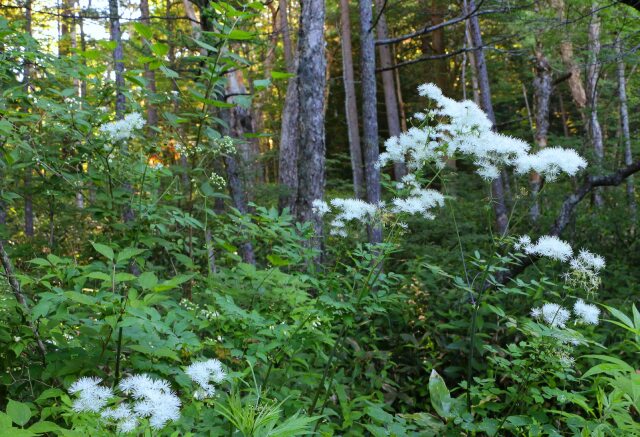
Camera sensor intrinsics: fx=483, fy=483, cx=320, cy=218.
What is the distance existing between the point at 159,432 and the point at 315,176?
3.93 m

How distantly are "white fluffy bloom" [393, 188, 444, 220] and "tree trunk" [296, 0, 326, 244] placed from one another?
265 centimetres

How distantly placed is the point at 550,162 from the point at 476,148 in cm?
35

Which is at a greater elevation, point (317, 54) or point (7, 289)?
point (317, 54)

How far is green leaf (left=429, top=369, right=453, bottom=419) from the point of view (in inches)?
95.8

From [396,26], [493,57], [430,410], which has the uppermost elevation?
[396,26]

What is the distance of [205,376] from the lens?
57.2 inches

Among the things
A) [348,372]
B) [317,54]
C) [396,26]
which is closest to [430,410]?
[348,372]

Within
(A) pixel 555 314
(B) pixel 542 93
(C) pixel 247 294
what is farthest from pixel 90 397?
(B) pixel 542 93

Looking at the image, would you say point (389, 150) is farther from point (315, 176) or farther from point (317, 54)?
point (317, 54)

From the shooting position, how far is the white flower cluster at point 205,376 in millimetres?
1448

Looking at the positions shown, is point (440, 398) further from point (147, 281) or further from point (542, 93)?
point (542, 93)

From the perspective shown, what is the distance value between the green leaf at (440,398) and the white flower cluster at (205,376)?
1.38 meters

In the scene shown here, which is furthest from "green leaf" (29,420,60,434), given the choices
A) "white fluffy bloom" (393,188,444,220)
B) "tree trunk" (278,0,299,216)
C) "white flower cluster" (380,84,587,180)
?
"tree trunk" (278,0,299,216)

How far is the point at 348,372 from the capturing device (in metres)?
4.21
